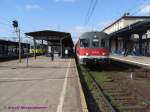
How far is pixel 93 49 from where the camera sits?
28.0 m

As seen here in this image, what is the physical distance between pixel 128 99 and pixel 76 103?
9.97ft

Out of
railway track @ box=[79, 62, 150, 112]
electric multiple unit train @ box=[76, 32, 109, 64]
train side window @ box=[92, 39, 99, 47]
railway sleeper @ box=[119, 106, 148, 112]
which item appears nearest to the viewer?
railway sleeper @ box=[119, 106, 148, 112]

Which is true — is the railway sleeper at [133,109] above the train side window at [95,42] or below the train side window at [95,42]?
below

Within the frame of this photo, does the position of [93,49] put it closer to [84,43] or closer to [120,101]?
[84,43]

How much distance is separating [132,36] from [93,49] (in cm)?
5660

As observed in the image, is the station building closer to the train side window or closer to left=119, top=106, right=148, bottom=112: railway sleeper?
the train side window

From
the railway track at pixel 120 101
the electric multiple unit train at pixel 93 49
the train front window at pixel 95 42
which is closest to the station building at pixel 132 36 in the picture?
the electric multiple unit train at pixel 93 49

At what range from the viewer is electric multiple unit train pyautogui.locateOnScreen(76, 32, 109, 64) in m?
27.7

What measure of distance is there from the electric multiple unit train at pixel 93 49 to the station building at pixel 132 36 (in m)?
0.87

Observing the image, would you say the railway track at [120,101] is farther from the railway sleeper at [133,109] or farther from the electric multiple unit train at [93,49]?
the electric multiple unit train at [93,49]

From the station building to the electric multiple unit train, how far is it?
0.87 m

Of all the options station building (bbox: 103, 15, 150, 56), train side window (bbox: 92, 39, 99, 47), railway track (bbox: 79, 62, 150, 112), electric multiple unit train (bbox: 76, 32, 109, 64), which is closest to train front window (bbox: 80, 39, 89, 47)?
electric multiple unit train (bbox: 76, 32, 109, 64)

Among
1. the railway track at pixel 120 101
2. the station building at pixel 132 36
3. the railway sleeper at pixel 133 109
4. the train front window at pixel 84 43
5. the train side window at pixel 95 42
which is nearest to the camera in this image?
the railway sleeper at pixel 133 109

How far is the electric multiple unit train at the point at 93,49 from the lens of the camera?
27.7m
